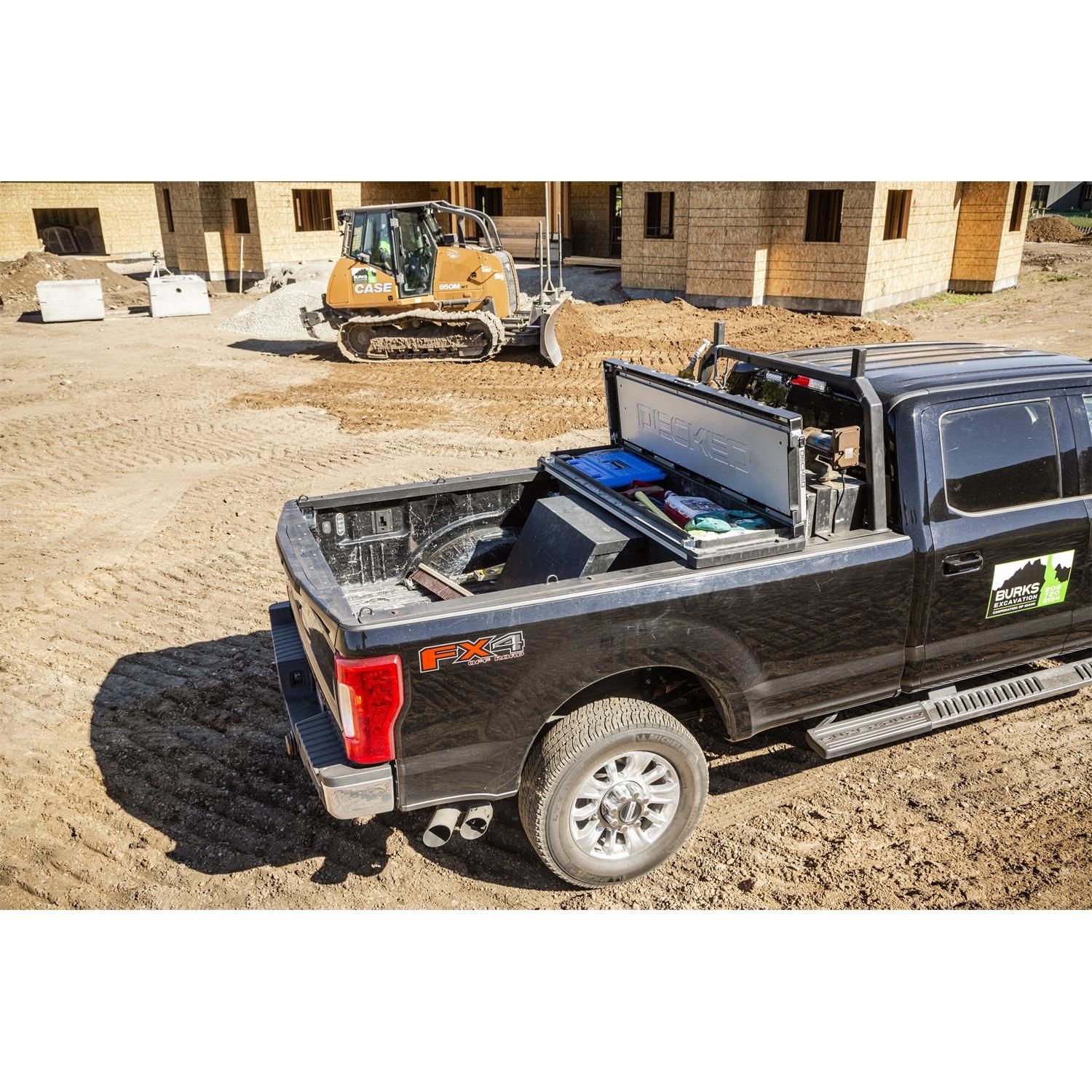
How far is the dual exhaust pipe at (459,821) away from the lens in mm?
3746

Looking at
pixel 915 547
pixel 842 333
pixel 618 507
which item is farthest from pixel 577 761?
pixel 842 333

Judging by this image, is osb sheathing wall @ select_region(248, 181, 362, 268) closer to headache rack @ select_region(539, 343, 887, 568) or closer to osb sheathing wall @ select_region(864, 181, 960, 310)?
osb sheathing wall @ select_region(864, 181, 960, 310)

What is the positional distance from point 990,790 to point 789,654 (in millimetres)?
1472

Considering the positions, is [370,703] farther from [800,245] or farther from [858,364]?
[800,245]

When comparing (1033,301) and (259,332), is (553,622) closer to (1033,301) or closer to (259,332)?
(259,332)

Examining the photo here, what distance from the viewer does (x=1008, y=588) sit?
458 cm

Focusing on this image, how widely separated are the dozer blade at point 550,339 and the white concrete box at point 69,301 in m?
13.7

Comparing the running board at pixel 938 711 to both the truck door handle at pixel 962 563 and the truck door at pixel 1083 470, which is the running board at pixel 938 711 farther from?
the truck door handle at pixel 962 563

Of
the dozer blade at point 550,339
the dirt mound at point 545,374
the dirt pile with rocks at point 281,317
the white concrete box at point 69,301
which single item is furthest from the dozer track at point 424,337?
the white concrete box at point 69,301

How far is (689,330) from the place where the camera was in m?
19.1

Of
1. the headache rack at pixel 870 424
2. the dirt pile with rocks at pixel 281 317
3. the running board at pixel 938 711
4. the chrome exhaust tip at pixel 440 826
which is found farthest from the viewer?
the dirt pile with rocks at pixel 281 317

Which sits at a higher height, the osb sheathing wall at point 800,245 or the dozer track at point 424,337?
the osb sheathing wall at point 800,245

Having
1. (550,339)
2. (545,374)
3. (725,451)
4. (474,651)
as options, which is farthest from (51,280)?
(474,651)

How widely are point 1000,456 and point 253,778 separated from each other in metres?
4.14
